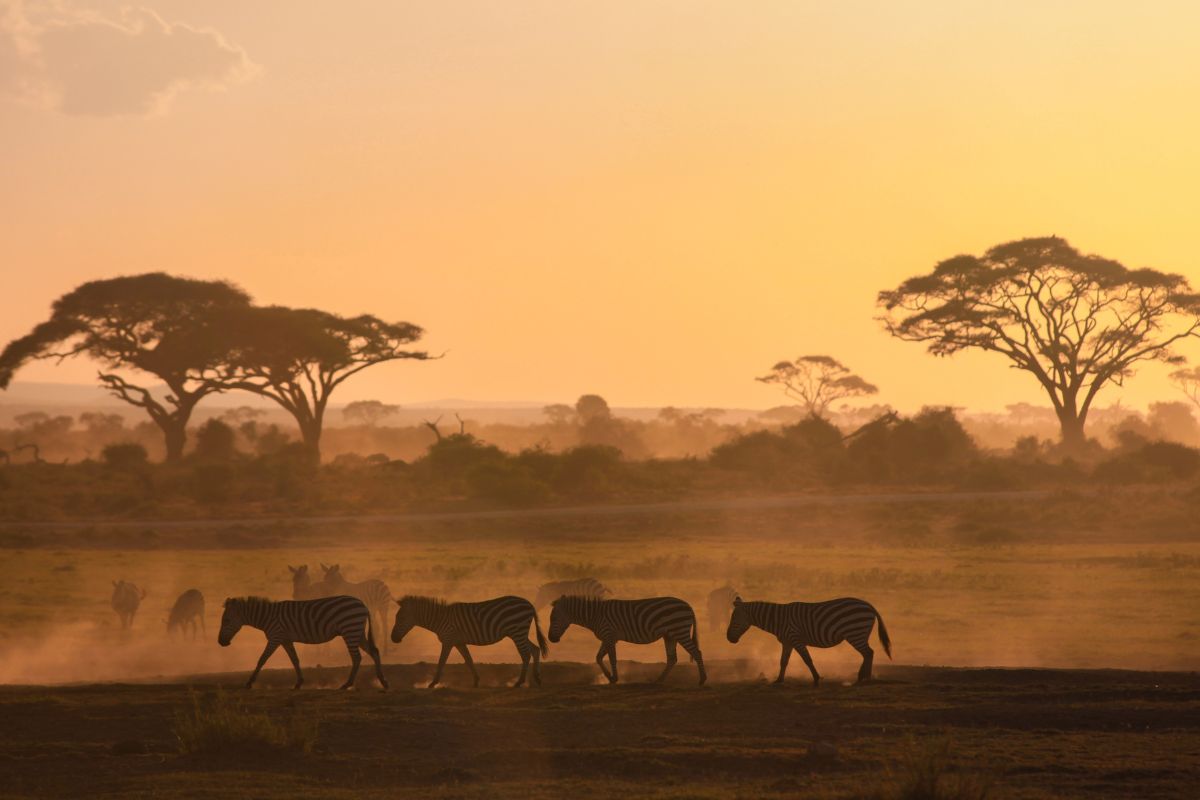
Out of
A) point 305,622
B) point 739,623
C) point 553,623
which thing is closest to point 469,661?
point 553,623

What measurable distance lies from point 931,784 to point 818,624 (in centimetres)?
667

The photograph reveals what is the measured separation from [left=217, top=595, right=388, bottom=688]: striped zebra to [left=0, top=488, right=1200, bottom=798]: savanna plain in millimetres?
504

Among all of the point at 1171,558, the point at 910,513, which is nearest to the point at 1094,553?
the point at 1171,558

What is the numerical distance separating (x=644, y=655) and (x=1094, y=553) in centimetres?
1766

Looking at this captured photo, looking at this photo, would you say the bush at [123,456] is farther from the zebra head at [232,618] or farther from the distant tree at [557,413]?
the distant tree at [557,413]

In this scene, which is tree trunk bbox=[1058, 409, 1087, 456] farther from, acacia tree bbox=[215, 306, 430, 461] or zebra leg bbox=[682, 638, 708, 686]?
zebra leg bbox=[682, 638, 708, 686]

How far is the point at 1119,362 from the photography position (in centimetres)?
7156

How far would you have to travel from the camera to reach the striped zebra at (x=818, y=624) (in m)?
17.8

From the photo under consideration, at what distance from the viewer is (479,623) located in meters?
18.7

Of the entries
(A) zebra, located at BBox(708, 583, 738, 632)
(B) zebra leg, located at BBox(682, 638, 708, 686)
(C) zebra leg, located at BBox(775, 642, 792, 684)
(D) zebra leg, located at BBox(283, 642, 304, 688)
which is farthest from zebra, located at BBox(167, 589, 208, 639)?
(C) zebra leg, located at BBox(775, 642, 792, 684)

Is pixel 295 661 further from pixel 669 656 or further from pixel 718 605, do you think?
pixel 718 605

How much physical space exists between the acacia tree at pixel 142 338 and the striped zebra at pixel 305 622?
2001 inches

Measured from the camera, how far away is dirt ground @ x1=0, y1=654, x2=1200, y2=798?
12711 millimetres

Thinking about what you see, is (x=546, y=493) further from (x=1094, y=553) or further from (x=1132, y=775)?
(x=1132, y=775)
